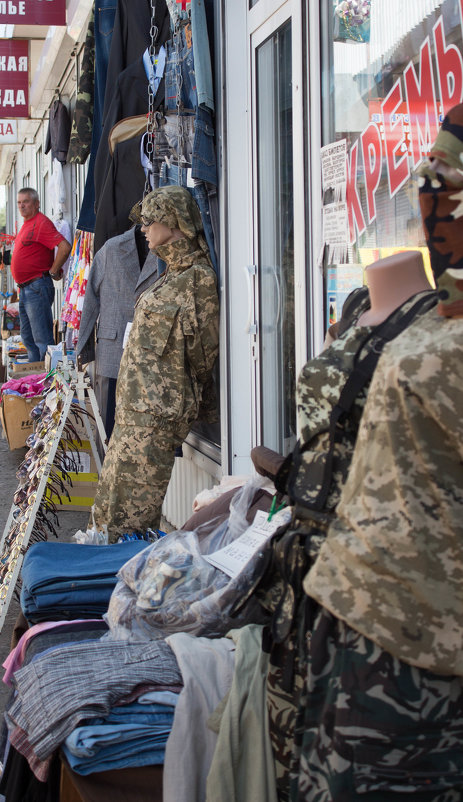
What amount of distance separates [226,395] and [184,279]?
0.59m

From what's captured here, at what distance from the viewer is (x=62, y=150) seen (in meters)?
9.75

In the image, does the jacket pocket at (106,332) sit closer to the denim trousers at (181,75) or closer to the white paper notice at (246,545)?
the denim trousers at (181,75)

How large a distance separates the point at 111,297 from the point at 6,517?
181 cm

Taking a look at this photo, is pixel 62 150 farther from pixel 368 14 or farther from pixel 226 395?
pixel 368 14

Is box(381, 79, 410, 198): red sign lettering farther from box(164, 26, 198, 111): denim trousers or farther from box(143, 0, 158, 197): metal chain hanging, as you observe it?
box(143, 0, 158, 197): metal chain hanging

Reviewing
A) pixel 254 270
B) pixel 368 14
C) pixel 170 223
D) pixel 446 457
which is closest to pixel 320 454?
pixel 446 457

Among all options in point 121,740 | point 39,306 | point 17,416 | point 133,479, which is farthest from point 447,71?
point 39,306

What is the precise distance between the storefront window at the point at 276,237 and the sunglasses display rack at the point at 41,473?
41.8 inches

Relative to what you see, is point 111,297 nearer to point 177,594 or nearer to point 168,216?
point 168,216

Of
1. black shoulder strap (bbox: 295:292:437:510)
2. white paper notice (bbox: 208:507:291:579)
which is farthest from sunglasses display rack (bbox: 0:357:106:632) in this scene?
black shoulder strap (bbox: 295:292:437:510)

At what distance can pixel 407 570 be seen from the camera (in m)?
1.35

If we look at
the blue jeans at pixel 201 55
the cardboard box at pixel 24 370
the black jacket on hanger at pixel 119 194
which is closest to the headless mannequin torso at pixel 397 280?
the blue jeans at pixel 201 55

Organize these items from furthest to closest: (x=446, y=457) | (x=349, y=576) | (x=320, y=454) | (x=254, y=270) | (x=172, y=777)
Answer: (x=254, y=270)
(x=172, y=777)
(x=320, y=454)
(x=349, y=576)
(x=446, y=457)

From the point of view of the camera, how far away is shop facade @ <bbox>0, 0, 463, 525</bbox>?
2.51 metres
